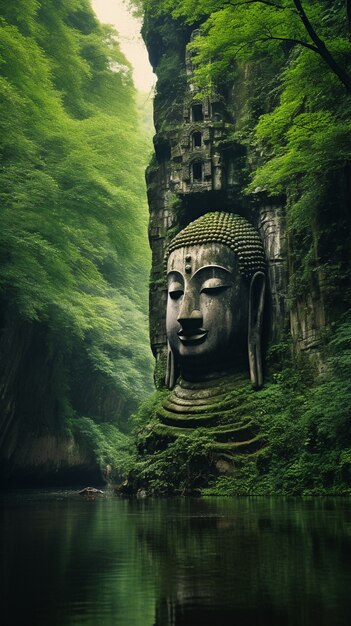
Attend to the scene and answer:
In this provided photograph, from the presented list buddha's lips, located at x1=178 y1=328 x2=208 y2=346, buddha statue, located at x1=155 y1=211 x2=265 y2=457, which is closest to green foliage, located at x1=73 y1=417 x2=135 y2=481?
buddha statue, located at x1=155 y1=211 x2=265 y2=457

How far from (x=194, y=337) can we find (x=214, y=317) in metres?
0.60

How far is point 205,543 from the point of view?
4.42 m

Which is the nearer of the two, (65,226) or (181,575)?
(181,575)

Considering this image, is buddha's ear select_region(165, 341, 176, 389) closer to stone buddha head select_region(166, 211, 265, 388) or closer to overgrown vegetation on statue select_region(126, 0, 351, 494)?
overgrown vegetation on statue select_region(126, 0, 351, 494)

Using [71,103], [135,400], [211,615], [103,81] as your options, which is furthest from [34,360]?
[211,615]

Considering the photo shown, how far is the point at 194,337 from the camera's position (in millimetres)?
15484

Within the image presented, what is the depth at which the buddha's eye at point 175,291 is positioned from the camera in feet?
52.5

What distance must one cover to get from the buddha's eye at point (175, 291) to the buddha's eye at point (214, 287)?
0.58 metres

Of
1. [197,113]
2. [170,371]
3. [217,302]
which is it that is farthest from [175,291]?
[197,113]

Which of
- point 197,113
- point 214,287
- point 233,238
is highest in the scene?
point 197,113

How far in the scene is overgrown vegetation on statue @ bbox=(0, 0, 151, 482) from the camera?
57.5ft

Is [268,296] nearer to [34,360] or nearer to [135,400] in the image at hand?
[34,360]

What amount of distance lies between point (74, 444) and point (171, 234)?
8831mm

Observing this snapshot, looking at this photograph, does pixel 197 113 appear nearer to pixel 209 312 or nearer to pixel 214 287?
pixel 214 287
